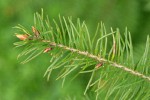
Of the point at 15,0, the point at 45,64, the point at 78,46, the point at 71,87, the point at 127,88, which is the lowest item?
the point at 71,87

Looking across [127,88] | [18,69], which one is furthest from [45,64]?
[127,88]

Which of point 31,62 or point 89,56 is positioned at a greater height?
point 89,56

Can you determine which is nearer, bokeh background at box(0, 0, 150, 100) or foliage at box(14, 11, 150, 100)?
foliage at box(14, 11, 150, 100)

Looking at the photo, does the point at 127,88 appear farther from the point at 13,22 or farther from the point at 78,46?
the point at 13,22

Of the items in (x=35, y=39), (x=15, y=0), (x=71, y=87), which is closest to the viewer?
(x=35, y=39)

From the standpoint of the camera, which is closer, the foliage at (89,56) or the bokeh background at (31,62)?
the foliage at (89,56)

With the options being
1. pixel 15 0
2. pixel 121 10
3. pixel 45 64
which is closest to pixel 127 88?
pixel 121 10

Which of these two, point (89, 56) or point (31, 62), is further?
point (31, 62)

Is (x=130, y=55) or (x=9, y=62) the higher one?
(x=130, y=55)

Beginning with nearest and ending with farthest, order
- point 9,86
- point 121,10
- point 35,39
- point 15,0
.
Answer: point 35,39
point 121,10
point 15,0
point 9,86

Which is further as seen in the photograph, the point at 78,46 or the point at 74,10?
the point at 74,10
